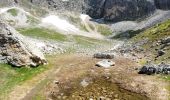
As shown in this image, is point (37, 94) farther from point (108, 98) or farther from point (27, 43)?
point (27, 43)

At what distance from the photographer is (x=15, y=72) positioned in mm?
55594

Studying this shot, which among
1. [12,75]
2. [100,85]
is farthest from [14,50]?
[100,85]

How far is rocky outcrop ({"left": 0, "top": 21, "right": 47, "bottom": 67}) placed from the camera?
57844mm

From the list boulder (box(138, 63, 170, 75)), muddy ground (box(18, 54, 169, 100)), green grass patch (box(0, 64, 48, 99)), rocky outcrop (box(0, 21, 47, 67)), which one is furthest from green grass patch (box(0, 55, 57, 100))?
boulder (box(138, 63, 170, 75))

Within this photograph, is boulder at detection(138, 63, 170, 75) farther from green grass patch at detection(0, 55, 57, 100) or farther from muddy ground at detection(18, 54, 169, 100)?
green grass patch at detection(0, 55, 57, 100)

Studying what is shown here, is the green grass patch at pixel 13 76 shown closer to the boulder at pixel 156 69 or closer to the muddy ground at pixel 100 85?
the muddy ground at pixel 100 85

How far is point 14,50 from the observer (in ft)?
194

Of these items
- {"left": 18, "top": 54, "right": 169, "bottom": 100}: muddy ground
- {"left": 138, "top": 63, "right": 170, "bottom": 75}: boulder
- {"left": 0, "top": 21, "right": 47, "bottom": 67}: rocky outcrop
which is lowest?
{"left": 18, "top": 54, "right": 169, "bottom": 100}: muddy ground

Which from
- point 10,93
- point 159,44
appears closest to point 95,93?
point 10,93

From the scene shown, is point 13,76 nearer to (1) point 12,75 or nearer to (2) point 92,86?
(1) point 12,75

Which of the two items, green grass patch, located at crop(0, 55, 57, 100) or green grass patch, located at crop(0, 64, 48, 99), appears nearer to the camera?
green grass patch, located at crop(0, 55, 57, 100)

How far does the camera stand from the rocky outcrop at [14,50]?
57844 mm

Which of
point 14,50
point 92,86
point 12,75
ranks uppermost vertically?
point 14,50

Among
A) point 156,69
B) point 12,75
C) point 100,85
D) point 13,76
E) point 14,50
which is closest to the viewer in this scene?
point 100,85
